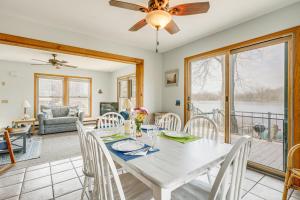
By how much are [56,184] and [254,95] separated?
10.9ft

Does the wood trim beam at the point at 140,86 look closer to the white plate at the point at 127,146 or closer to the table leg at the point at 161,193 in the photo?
the white plate at the point at 127,146

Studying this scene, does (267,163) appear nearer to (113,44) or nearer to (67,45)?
(113,44)

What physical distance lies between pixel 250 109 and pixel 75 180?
3034 millimetres

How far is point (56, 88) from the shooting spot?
20.8ft

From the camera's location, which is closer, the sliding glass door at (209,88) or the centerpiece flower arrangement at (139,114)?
the centerpiece flower arrangement at (139,114)

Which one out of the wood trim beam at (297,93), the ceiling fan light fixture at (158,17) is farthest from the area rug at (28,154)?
the wood trim beam at (297,93)

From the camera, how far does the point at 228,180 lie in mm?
989

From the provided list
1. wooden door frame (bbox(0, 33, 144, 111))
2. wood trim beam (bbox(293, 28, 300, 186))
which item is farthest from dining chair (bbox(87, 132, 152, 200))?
wooden door frame (bbox(0, 33, 144, 111))

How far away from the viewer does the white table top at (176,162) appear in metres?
0.86

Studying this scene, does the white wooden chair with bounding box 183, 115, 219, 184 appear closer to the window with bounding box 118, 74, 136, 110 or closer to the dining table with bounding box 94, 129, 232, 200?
the dining table with bounding box 94, 129, 232, 200

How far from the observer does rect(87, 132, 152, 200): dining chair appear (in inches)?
33.9

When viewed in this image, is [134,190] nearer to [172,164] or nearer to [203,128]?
[172,164]

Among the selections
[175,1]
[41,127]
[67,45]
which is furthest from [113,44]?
[41,127]

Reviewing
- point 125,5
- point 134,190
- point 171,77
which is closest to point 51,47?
point 125,5
